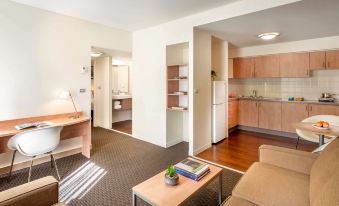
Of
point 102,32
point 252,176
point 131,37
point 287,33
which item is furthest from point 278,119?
point 102,32

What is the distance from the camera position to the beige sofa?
1223mm

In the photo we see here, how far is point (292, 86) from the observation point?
4.96 meters

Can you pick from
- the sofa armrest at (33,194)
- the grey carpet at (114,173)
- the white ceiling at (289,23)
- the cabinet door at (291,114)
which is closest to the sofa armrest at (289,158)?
the grey carpet at (114,173)

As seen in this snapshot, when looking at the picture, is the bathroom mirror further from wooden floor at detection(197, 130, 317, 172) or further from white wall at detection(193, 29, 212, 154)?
wooden floor at detection(197, 130, 317, 172)

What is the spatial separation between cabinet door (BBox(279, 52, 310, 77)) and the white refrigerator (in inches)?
66.2

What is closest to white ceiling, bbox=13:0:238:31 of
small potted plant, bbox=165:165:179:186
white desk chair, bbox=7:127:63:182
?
white desk chair, bbox=7:127:63:182

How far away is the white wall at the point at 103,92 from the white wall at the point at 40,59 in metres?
1.60

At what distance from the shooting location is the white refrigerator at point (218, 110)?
13.4 ft

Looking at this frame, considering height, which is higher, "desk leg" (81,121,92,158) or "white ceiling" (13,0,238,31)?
"white ceiling" (13,0,238,31)

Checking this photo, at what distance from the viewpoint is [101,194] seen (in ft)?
7.55

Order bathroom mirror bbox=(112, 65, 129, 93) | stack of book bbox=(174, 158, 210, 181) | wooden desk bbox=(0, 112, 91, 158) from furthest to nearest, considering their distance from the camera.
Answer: bathroom mirror bbox=(112, 65, 129, 93), wooden desk bbox=(0, 112, 91, 158), stack of book bbox=(174, 158, 210, 181)

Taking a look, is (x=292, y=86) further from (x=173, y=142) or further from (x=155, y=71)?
(x=155, y=71)

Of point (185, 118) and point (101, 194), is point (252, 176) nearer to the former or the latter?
point (101, 194)

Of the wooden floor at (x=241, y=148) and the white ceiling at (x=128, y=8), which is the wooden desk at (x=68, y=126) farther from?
the wooden floor at (x=241, y=148)
